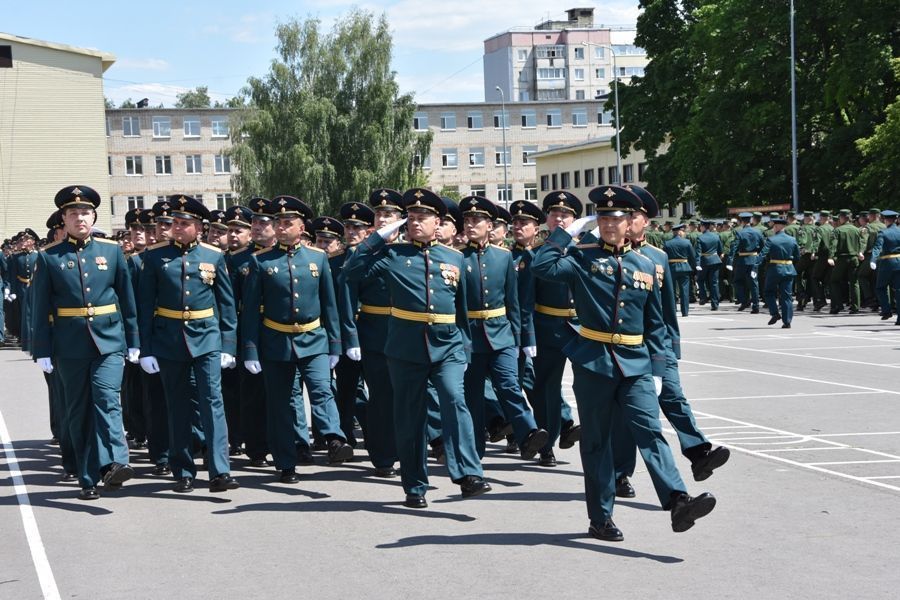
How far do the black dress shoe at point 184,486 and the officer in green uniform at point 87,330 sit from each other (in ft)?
1.45

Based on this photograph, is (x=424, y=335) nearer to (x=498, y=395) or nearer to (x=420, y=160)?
(x=498, y=395)

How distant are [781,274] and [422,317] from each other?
17.6 m

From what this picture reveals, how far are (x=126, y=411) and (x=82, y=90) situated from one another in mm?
54122

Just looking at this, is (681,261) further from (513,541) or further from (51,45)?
(51,45)

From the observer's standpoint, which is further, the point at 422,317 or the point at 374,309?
the point at 374,309

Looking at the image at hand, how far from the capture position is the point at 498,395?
1064 cm

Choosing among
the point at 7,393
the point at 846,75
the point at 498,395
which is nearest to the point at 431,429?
the point at 498,395

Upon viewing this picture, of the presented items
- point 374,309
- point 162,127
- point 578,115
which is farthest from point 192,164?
point 374,309

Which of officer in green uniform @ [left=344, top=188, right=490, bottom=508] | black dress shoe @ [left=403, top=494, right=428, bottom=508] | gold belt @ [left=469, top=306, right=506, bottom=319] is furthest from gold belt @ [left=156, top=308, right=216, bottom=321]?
black dress shoe @ [left=403, top=494, right=428, bottom=508]

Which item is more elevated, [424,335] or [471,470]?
[424,335]

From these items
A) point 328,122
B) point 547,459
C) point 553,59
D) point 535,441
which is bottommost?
point 547,459

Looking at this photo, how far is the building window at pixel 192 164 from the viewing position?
9806cm

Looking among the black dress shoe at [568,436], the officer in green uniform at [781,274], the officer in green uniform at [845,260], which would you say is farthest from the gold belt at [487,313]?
the officer in green uniform at [845,260]

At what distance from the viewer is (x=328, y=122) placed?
64.0m
